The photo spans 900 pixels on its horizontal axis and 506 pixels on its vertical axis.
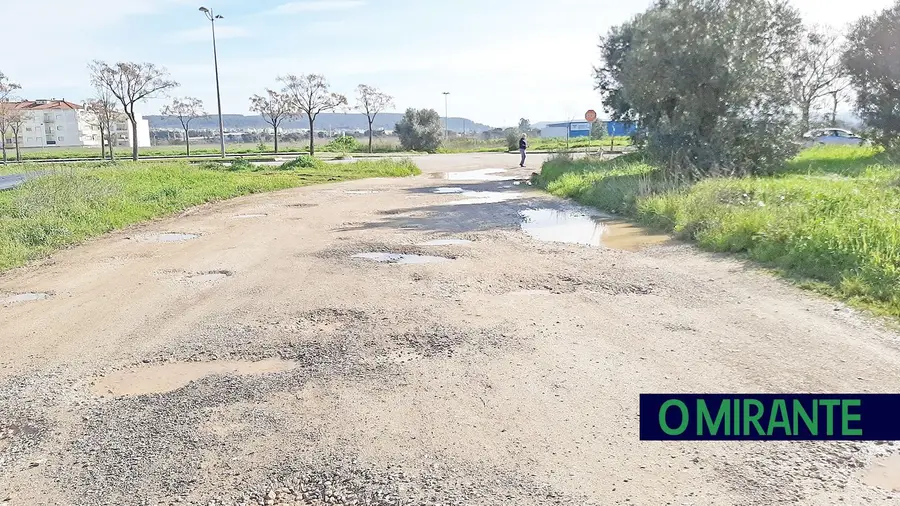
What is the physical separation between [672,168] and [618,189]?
1.85 metres

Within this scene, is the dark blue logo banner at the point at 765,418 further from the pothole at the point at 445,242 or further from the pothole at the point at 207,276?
the pothole at the point at 445,242

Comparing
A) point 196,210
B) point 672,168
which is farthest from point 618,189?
point 196,210

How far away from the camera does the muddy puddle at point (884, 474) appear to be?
3.74m

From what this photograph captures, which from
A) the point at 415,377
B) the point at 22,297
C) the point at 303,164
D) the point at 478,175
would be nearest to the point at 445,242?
the point at 22,297

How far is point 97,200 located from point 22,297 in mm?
8581

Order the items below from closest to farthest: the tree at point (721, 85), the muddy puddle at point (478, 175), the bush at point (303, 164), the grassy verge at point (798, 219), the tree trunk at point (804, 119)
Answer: the grassy verge at point (798, 219) < the tree at point (721, 85) < the tree trunk at point (804, 119) < the muddy puddle at point (478, 175) < the bush at point (303, 164)

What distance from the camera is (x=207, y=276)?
9.82 meters

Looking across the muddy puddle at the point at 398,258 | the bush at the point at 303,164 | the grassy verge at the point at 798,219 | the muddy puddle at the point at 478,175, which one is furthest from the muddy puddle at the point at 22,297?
the bush at the point at 303,164

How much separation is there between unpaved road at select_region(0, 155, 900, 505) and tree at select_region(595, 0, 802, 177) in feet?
27.4

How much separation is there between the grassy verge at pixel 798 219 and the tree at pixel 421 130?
46878 millimetres

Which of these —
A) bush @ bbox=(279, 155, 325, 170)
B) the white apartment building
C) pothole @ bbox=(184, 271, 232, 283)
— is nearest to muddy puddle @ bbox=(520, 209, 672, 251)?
pothole @ bbox=(184, 271, 232, 283)

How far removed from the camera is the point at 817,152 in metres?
27.5

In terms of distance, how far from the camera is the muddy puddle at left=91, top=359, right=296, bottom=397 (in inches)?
217

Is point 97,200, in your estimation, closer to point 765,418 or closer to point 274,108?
point 765,418
